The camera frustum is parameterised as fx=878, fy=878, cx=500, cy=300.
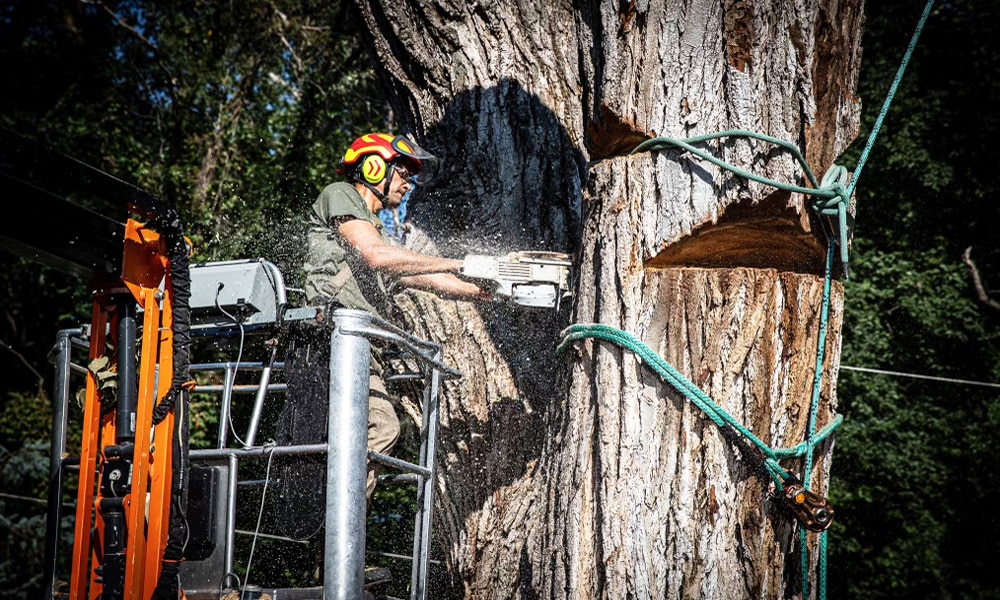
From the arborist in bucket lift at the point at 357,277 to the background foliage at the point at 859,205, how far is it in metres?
4.11

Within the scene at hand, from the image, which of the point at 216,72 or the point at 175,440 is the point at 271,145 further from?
the point at 175,440

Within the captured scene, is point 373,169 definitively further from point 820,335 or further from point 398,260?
point 820,335

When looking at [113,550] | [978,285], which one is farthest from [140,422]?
[978,285]

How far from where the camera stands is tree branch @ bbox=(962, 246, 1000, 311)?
34.9 feet

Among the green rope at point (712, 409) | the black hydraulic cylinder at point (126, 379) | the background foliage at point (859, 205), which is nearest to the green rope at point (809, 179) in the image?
the green rope at point (712, 409)

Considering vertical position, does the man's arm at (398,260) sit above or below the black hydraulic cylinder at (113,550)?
above

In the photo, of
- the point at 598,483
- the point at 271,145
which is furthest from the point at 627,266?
the point at 271,145

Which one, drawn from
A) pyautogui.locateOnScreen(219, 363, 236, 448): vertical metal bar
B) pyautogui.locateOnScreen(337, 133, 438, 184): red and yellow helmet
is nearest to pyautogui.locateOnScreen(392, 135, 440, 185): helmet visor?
pyautogui.locateOnScreen(337, 133, 438, 184): red and yellow helmet

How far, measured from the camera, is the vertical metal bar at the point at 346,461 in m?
2.96

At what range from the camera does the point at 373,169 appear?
449 cm

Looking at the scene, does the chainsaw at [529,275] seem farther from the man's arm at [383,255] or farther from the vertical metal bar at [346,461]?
the vertical metal bar at [346,461]

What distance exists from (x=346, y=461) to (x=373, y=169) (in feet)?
6.28

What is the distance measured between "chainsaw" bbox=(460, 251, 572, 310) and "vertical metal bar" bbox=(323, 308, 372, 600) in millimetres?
904

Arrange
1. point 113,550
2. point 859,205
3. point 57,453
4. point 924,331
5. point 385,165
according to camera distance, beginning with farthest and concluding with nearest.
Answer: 1. point 859,205
2. point 924,331
3. point 385,165
4. point 57,453
5. point 113,550
